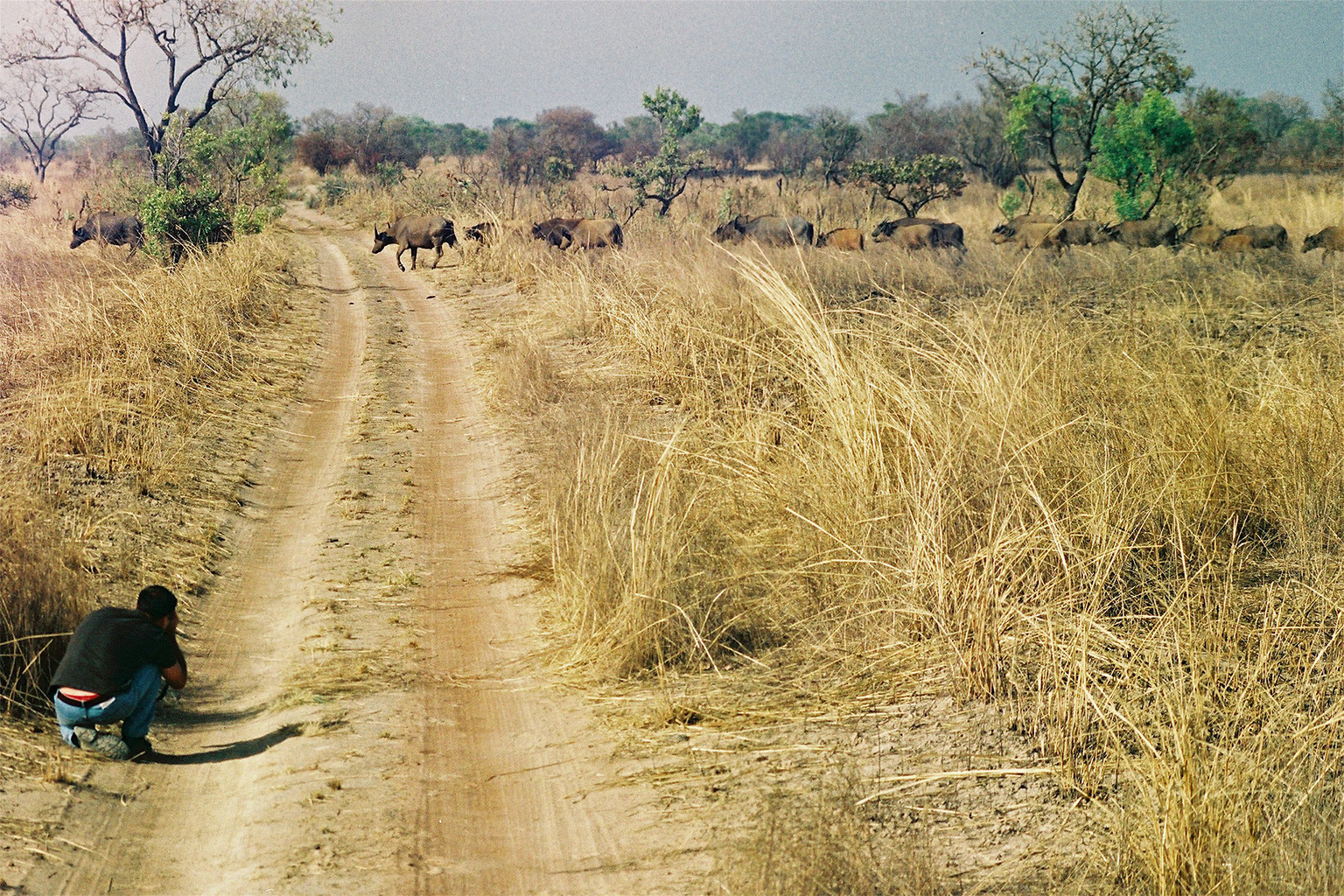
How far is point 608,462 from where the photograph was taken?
6.18m

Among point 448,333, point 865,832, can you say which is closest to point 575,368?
point 448,333

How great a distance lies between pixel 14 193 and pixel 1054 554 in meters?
32.1

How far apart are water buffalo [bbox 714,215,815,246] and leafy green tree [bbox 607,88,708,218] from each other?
564 cm

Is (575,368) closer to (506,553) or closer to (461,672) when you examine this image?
(506,553)

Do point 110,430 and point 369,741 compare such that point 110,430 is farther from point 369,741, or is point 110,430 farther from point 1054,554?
point 1054,554

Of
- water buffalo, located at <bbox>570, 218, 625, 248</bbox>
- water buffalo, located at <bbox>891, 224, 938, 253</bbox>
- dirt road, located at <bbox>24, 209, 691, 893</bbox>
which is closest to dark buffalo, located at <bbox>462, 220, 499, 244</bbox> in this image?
water buffalo, located at <bbox>570, 218, 625, 248</bbox>

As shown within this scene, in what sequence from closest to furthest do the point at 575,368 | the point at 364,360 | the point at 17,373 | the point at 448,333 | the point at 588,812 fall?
the point at 588,812
the point at 17,373
the point at 575,368
the point at 364,360
the point at 448,333

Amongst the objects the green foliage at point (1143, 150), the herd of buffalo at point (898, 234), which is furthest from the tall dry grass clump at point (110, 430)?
the green foliage at point (1143, 150)

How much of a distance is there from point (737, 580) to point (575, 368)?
600cm

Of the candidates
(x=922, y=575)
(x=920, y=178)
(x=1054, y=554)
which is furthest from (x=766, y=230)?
(x=922, y=575)

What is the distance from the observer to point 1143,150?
22297mm

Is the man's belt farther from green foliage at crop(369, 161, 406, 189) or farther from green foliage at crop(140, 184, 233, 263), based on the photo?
green foliage at crop(369, 161, 406, 189)

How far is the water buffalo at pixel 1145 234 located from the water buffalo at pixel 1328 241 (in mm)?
1984

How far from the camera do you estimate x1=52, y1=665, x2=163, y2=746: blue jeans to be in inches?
171
